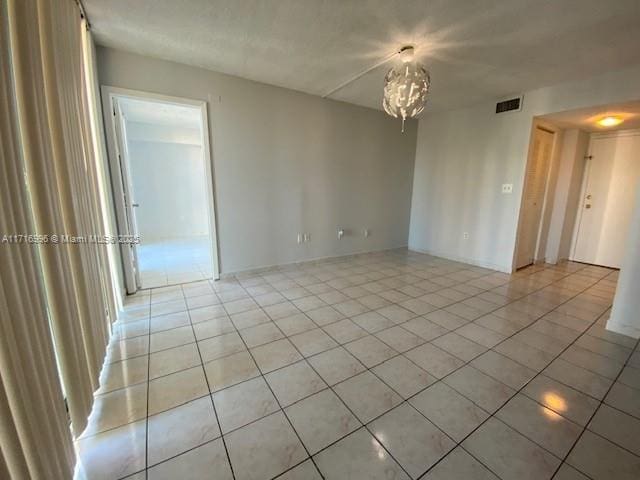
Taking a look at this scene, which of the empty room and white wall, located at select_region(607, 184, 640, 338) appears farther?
white wall, located at select_region(607, 184, 640, 338)

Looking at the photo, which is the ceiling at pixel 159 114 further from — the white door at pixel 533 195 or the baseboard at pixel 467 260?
the white door at pixel 533 195

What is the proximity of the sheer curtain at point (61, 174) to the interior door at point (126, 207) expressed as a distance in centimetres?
107

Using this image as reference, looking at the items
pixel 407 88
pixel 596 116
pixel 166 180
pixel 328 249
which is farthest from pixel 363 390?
pixel 166 180

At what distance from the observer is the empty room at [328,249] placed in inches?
47.9

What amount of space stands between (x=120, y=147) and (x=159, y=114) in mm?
2512

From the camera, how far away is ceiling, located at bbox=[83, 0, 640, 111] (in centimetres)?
195

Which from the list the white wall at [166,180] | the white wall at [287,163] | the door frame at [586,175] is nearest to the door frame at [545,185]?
the door frame at [586,175]

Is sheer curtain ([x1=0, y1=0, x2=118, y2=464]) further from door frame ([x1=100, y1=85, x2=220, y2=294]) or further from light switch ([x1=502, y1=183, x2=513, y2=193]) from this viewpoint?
light switch ([x1=502, y1=183, x2=513, y2=193])

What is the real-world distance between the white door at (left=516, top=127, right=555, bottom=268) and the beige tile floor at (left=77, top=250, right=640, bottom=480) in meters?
1.32

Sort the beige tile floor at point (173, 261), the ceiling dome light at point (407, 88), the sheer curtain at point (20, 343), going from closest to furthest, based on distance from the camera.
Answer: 1. the sheer curtain at point (20, 343)
2. the ceiling dome light at point (407, 88)
3. the beige tile floor at point (173, 261)

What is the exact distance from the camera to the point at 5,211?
843 millimetres

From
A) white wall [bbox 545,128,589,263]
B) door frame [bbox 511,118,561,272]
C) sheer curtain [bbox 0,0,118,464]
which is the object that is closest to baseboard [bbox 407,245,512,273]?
door frame [bbox 511,118,561,272]

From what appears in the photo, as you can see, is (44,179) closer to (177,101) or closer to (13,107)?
(13,107)

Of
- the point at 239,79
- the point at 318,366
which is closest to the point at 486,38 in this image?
the point at 239,79
